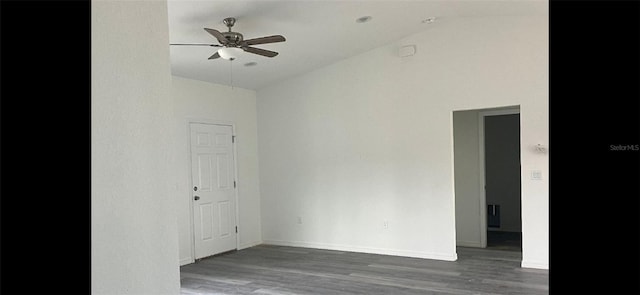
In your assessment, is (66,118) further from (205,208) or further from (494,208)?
(494,208)

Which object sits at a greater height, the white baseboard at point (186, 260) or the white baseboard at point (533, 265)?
the white baseboard at point (533, 265)

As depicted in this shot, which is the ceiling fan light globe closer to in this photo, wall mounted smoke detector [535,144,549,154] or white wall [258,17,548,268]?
white wall [258,17,548,268]

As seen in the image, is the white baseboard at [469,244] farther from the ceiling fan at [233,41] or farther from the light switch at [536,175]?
the ceiling fan at [233,41]

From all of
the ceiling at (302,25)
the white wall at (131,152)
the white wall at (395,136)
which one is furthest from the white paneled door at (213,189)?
the white wall at (131,152)

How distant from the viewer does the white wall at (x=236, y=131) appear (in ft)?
17.9

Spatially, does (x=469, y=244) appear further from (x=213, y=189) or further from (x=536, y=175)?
(x=213, y=189)

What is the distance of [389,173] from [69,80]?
193 inches

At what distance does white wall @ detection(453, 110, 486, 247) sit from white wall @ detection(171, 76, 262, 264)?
9.93 feet

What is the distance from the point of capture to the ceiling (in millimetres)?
3756

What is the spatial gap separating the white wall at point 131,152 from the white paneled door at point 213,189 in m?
4.33

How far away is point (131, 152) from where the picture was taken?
1.33 meters

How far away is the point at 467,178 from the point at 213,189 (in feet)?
11.6

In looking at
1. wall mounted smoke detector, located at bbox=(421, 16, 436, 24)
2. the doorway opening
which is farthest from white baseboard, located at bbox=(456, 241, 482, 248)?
wall mounted smoke detector, located at bbox=(421, 16, 436, 24)
